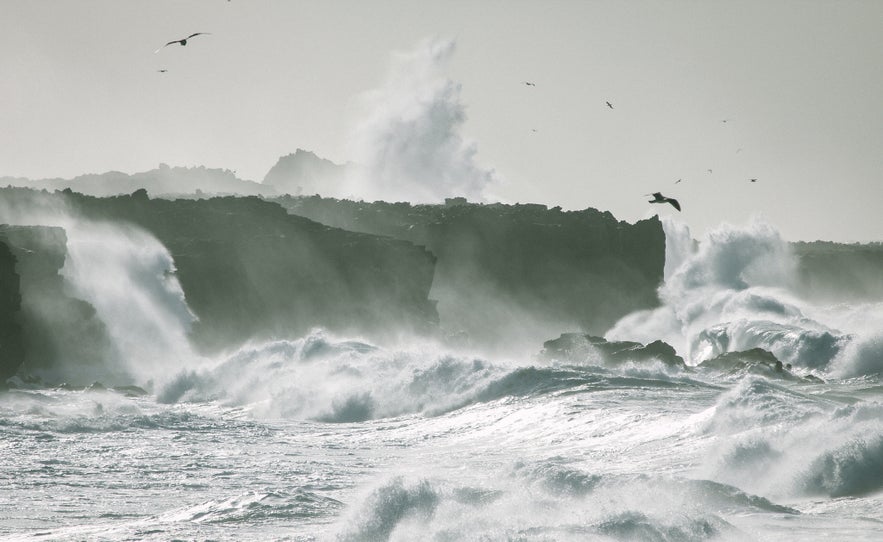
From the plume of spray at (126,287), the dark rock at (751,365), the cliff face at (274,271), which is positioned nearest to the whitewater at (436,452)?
the dark rock at (751,365)

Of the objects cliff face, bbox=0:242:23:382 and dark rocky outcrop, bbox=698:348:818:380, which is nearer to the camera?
cliff face, bbox=0:242:23:382

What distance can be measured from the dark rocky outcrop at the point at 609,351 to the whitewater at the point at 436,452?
440mm

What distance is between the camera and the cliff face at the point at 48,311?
45.2m

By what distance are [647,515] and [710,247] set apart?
223 feet

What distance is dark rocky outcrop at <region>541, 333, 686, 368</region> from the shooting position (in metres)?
43.7

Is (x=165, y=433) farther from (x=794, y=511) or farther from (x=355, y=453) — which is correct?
(x=794, y=511)

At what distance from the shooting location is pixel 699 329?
71.6 m

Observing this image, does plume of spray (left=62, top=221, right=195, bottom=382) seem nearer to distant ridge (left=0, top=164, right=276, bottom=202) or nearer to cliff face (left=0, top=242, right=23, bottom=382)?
cliff face (left=0, top=242, right=23, bottom=382)

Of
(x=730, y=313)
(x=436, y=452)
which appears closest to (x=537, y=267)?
(x=730, y=313)

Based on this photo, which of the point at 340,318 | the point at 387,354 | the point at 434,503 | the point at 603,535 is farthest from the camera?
the point at 340,318

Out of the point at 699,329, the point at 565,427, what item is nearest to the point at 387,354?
the point at 565,427

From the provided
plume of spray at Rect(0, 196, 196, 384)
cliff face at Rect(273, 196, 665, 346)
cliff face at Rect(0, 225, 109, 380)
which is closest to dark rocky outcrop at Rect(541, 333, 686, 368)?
plume of spray at Rect(0, 196, 196, 384)

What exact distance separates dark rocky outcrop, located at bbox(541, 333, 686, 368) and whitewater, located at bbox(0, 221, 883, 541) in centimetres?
44

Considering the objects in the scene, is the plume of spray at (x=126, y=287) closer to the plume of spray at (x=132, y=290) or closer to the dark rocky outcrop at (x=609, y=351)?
the plume of spray at (x=132, y=290)
